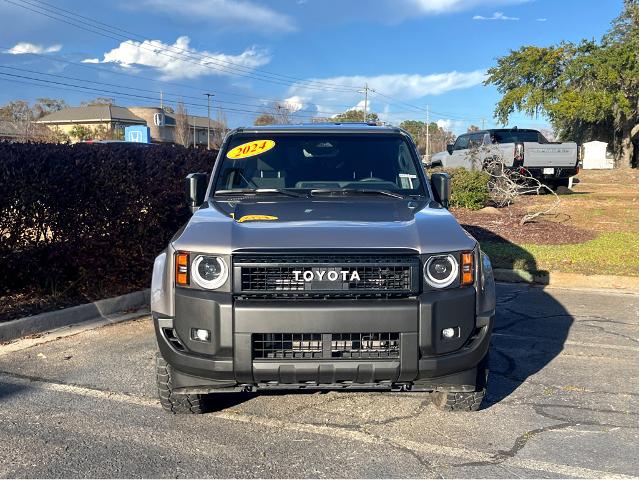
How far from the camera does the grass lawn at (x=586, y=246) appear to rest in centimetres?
894

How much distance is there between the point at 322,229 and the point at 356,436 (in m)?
1.33

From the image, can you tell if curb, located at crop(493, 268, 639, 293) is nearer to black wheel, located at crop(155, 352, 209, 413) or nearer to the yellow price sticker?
the yellow price sticker

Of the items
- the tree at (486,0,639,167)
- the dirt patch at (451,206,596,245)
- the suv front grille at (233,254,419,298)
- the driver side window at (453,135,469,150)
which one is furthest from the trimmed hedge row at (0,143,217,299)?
the tree at (486,0,639,167)

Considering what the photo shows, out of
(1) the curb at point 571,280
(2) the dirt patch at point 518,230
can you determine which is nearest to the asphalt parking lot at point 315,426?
(1) the curb at point 571,280

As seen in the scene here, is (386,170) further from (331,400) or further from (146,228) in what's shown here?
(146,228)

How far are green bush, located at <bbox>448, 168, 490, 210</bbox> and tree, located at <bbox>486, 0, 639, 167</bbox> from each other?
2773cm

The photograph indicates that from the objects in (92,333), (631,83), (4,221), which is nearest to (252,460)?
(92,333)

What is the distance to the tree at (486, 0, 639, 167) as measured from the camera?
3738 centimetres

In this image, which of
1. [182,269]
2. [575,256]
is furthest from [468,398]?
[575,256]

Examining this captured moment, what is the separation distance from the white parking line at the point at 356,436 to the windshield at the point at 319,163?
178 centimetres

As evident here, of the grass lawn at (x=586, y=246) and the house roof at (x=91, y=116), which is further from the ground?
the house roof at (x=91, y=116)

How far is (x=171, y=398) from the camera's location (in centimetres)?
388

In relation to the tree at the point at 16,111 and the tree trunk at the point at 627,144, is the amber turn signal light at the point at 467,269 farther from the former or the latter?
the tree at the point at 16,111

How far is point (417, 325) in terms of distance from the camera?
3289 millimetres
